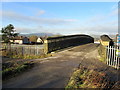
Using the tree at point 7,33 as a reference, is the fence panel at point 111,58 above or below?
below

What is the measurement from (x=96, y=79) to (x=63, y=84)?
1.42 m

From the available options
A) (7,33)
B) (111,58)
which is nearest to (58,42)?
(111,58)

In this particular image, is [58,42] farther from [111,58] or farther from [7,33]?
[7,33]

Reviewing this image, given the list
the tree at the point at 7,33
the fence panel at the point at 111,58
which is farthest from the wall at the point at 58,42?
the tree at the point at 7,33

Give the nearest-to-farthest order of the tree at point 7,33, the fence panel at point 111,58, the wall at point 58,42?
the fence panel at point 111,58
the wall at point 58,42
the tree at point 7,33

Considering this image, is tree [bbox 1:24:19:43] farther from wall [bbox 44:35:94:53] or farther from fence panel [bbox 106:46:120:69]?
fence panel [bbox 106:46:120:69]

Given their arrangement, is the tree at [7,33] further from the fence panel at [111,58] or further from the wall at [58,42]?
the fence panel at [111,58]

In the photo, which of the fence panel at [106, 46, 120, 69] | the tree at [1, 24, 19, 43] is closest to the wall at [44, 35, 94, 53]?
the fence panel at [106, 46, 120, 69]

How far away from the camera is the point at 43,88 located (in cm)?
345

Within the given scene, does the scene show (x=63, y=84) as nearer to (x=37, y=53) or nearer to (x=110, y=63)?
(x=110, y=63)

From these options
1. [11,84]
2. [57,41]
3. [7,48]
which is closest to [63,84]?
[11,84]

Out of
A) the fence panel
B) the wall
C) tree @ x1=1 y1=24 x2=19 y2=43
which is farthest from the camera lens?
tree @ x1=1 y1=24 x2=19 y2=43

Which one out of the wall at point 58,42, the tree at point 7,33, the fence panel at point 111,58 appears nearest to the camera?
the fence panel at point 111,58

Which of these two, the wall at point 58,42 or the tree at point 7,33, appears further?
the tree at point 7,33
